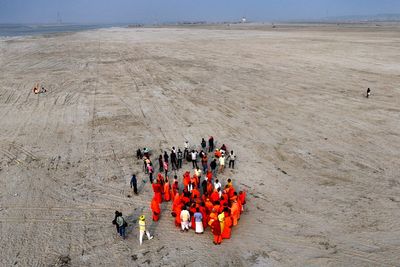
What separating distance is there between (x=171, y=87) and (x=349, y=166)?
2072 cm

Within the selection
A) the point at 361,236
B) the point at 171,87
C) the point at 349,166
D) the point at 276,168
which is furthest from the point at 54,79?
the point at 361,236

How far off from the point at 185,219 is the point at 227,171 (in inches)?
215

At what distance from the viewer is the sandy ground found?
1252 cm

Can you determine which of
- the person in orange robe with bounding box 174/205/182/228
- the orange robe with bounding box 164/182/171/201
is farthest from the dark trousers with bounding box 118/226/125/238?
the orange robe with bounding box 164/182/171/201

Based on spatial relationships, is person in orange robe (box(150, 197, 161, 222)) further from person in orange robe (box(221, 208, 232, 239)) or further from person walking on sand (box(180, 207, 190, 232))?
person in orange robe (box(221, 208, 232, 239))

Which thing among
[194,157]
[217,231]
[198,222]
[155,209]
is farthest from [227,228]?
[194,157]

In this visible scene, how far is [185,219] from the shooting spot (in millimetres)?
13039

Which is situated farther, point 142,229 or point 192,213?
point 192,213

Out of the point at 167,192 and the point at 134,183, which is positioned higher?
the point at 134,183

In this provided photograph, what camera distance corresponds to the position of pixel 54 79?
39688 millimetres

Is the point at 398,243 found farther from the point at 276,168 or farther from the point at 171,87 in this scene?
the point at 171,87

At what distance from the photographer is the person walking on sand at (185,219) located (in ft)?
42.4

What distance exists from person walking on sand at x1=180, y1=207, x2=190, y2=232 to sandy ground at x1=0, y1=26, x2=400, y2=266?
0.29 metres

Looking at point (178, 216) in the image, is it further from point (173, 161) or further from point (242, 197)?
point (173, 161)
